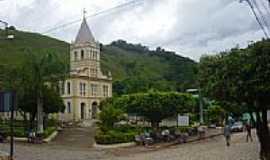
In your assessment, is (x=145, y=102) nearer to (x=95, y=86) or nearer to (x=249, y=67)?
(x=249, y=67)

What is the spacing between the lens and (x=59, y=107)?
49406 mm

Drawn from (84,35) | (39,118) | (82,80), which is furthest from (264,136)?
(82,80)

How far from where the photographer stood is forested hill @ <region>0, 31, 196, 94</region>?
258ft

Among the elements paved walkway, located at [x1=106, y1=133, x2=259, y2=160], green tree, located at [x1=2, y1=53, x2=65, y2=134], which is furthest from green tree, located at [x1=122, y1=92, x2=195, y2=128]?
paved walkway, located at [x1=106, y1=133, x2=259, y2=160]

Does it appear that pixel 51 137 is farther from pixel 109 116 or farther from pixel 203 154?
pixel 203 154

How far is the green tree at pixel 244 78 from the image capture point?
1614cm

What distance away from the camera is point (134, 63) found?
388ft

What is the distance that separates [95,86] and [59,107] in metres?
21.5

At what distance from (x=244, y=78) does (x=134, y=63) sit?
10176cm

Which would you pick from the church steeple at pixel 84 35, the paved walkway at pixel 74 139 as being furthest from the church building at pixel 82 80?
the paved walkway at pixel 74 139

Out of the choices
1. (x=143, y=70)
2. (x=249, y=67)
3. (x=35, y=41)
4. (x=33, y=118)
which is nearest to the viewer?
(x=249, y=67)

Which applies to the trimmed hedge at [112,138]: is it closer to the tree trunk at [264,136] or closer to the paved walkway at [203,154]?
the paved walkway at [203,154]

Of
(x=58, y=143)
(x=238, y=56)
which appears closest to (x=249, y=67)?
(x=238, y=56)

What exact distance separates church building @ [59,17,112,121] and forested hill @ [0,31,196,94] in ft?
20.7
